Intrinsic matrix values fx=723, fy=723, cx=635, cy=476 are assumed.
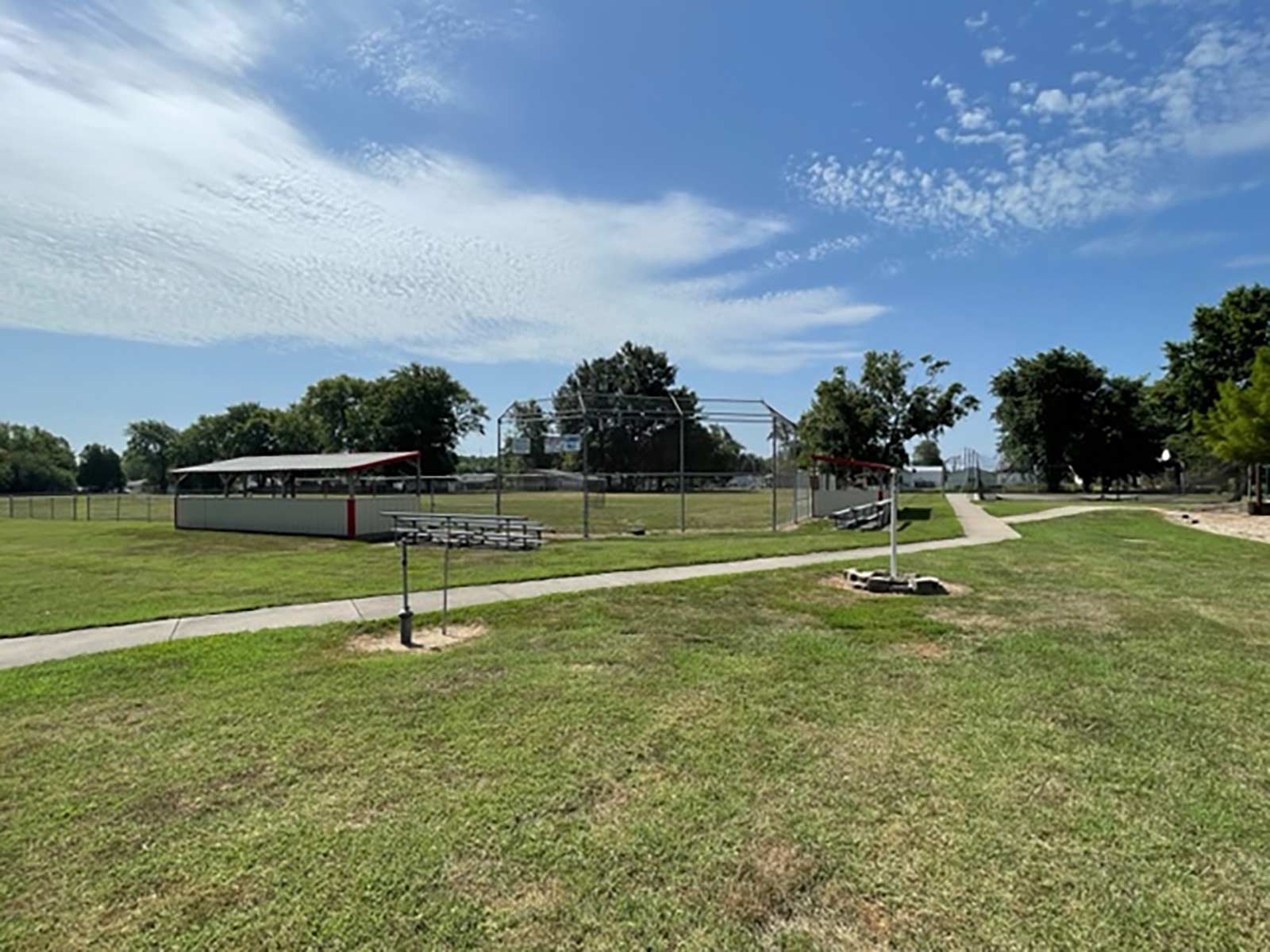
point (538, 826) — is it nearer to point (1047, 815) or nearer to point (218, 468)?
point (1047, 815)

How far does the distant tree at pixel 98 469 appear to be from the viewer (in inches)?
4311

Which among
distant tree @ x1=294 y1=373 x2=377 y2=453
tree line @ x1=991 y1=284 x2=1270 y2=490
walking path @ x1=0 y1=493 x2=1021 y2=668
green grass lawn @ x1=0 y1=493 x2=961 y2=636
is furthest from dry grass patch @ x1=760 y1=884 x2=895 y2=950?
distant tree @ x1=294 y1=373 x2=377 y2=453

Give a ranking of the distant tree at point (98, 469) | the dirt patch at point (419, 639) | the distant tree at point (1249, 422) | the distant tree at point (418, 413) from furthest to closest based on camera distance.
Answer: the distant tree at point (98, 469), the distant tree at point (418, 413), the distant tree at point (1249, 422), the dirt patch at point (419, 639)

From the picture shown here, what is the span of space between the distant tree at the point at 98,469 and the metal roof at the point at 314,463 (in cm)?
10375

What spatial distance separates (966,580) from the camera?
9.71 meters

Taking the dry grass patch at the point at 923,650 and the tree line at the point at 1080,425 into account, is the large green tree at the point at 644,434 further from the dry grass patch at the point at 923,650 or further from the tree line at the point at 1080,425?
the tree line at the point at 1080,425

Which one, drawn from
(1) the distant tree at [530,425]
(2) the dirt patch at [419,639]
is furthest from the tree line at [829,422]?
(2) the dirt patch at [419,639]

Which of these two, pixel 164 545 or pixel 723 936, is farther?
pixel 164 545

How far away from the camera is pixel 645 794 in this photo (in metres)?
3.39

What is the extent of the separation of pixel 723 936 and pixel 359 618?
19.3ft

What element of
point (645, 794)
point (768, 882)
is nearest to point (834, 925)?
point (768, 882)

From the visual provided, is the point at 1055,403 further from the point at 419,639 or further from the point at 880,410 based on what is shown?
the point at 419,639

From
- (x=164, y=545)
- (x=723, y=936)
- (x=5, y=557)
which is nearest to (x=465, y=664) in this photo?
(x=723, y=936)

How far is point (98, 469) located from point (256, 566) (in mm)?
123477
